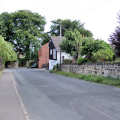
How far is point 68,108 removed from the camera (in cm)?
743

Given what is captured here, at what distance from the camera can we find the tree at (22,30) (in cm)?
5944

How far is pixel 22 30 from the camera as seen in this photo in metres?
60.1

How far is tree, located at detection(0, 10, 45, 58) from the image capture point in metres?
59.4

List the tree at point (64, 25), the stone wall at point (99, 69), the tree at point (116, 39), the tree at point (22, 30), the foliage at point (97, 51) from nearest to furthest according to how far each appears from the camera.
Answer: the tree at point (116, 39) → the stone wall at point (99, 69) → the foliage at point (97, 51) → the tree at point (22, 30) → the tree at point (64, 25)

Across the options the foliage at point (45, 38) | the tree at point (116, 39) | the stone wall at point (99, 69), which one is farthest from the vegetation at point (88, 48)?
the foliage at point (45, 38)

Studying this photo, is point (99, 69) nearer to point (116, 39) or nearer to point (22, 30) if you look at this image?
point (116, 39)

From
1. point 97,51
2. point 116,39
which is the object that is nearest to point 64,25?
point 97,51

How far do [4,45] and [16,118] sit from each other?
16593 millimetres

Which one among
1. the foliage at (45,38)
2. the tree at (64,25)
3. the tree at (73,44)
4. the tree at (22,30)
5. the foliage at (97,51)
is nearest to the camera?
the foliage at (97,51)

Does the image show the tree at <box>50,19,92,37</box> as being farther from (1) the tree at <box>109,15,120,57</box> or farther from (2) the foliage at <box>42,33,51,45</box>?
(1) the tree at <box>109,15,120,57</box>

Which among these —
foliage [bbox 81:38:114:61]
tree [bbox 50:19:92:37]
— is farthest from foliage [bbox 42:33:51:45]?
foliage [bbox 81:38:114:61]

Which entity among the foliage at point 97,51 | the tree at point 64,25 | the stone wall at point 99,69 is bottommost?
the stone wall at point 99,69

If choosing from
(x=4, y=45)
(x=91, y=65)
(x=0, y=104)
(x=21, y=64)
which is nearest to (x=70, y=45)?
(x=91, y=65)

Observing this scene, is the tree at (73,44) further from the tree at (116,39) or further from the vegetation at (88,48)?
the tree at (116,39)
